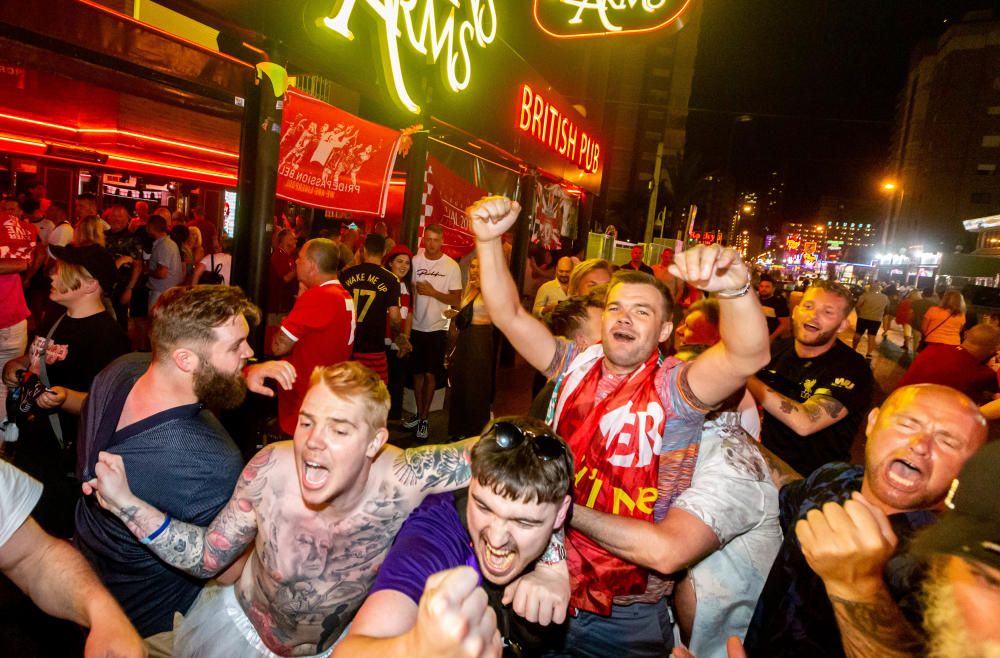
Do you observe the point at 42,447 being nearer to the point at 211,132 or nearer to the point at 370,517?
the point at 370,517

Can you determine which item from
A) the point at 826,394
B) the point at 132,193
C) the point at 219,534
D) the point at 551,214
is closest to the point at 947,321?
the point at 551,214

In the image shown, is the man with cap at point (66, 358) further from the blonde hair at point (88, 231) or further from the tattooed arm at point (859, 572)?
the tattooed arm at point (859, 572)

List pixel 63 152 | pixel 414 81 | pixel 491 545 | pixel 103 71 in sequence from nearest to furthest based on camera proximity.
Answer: pixel 491 545, pixel 103 71, pixel 414 81, pixel 63 152

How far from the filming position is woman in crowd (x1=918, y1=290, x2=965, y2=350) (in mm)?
9547

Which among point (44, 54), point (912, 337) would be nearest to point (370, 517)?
point (44, 54)

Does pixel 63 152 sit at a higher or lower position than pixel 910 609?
higher

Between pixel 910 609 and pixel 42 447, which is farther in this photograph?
pixel 42 447

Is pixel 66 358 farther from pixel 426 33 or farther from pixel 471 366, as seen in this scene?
pixel 426 33

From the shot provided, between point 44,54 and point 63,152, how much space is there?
35.4ft

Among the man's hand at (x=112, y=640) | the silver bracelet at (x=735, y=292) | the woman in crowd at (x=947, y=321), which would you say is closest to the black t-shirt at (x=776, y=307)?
the woman in crowd at (x=947, y=321)

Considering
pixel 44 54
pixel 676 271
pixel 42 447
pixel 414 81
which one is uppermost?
pixel 414 81

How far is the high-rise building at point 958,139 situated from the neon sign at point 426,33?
241 ft

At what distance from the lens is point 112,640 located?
187 centimetres

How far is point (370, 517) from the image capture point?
2.40 metres
